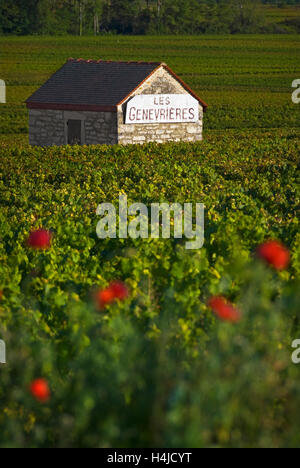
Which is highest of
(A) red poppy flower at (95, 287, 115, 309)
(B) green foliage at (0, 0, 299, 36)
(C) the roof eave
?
(B) green foliage at (0, 0, 299, 36)

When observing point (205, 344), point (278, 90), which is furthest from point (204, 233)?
point (278, 90)

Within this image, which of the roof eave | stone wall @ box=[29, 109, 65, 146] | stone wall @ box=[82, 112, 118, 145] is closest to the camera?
stone wall @ box=[82, 112, 118, 145]

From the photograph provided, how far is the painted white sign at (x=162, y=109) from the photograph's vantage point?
27625 mm

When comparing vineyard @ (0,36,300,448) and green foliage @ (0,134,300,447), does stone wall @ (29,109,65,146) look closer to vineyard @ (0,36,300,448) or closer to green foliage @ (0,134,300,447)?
vineyard @ (0,36,300,448)

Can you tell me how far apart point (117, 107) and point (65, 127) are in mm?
2621

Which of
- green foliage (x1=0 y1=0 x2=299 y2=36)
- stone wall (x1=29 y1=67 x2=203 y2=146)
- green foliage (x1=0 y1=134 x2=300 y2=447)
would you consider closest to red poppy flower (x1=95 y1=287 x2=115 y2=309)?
green foliage (x1=0 y1=134 x2=300 y2=447)

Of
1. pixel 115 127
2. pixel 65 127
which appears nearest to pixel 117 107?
pixel 115 127

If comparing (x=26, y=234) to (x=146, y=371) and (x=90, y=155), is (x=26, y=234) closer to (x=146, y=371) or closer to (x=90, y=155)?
(x=146, y=371)

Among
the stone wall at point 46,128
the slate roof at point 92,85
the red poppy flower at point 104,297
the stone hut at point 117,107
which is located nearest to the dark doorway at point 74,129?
the stone hut at point 117,107

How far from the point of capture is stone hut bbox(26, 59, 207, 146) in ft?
90.5

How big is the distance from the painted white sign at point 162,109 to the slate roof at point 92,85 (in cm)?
37

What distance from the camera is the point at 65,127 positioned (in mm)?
29031

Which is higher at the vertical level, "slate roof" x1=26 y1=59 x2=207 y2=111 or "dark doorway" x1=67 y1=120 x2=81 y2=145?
"slate roof" x1=26 y1=59 x2=207 y2=111

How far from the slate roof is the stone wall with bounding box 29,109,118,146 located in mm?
249
